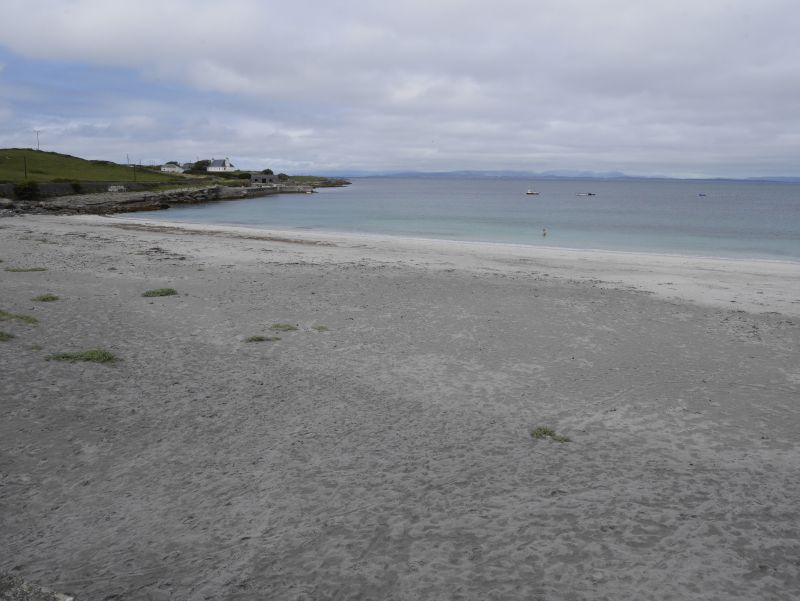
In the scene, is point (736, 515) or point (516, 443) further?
point (516, 443)

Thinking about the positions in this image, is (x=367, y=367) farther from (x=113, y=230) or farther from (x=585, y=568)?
(x=113, y=230)

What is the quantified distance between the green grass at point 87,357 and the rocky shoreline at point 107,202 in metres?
49.6

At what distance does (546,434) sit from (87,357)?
865cm

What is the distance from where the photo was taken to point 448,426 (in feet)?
28.9

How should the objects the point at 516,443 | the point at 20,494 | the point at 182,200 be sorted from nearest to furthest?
the point at 20,494 → the point at 516,443 → the point at 182,200

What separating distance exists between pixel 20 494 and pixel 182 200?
287ft

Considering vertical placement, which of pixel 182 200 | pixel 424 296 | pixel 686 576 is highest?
pixel 182 200

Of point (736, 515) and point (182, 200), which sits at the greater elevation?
point (182, 200)

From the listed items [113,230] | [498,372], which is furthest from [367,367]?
[113,230]

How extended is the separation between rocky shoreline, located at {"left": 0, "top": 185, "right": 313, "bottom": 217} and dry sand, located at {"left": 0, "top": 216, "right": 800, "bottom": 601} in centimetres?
4948

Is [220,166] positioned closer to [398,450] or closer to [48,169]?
[48,169]

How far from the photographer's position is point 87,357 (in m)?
11.1

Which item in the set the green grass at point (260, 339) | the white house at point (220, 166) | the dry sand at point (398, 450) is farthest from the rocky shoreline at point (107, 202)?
the white house at point (220, 166)

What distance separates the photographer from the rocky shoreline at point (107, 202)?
59.0 metres
